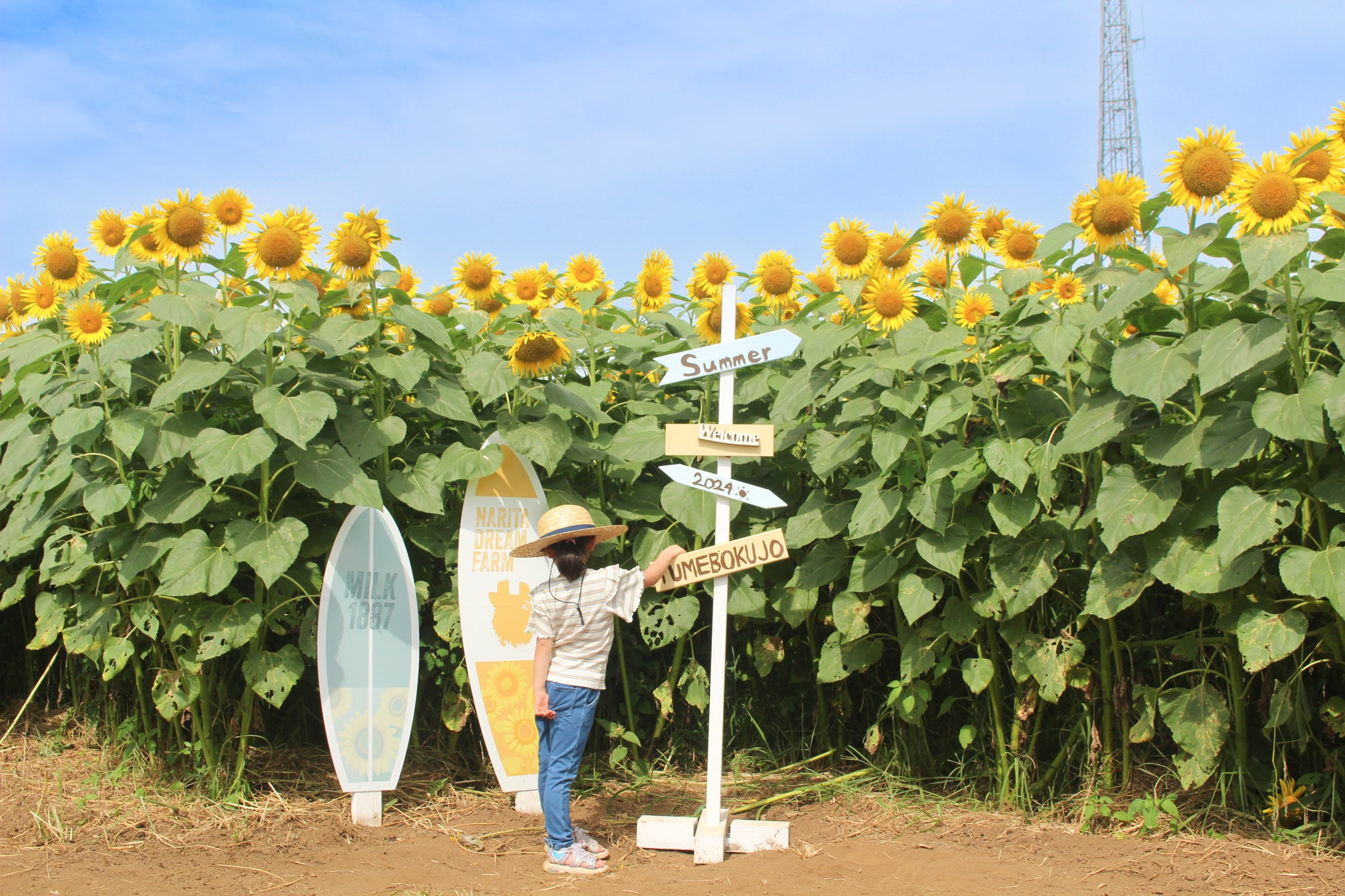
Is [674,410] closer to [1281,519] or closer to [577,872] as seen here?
[577,872]

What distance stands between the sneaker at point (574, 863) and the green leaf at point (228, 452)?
1.75 meters

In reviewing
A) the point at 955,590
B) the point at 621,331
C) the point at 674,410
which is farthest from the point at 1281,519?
the point at 621,331

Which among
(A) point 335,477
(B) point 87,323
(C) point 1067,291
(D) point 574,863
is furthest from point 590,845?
(C) point 1067,291

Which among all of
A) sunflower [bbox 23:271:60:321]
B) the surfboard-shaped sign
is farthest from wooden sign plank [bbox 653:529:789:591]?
sunflower [bbox 23:271:60:321]

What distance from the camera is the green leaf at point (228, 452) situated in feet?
12.6

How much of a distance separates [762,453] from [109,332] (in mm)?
2556

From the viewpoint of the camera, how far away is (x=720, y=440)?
12.9ft

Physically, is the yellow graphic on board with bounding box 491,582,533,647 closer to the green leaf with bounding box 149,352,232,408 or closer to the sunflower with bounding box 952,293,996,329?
the green leaf with bounding box 149,352,232,408

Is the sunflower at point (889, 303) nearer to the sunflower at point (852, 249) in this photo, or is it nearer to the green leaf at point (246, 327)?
the sunflower at point (852, 249)

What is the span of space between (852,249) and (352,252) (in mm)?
1980

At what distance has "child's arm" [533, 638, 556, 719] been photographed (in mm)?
3842

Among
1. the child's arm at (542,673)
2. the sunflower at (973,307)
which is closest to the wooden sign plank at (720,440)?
the child's arm at (542,673)

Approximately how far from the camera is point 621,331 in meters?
5.27

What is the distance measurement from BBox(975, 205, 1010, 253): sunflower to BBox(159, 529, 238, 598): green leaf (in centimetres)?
316
